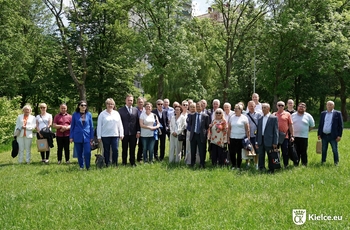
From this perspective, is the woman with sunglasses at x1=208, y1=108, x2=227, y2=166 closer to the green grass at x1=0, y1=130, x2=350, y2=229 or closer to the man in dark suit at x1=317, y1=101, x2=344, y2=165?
the green grass at x1=0, y1=130, x2=350, y2=229

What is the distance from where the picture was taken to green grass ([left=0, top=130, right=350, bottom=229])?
16.1 ft

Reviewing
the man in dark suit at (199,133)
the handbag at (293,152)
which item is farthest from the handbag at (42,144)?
the handbag at (293,152)

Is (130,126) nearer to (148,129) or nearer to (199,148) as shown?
(148,129)

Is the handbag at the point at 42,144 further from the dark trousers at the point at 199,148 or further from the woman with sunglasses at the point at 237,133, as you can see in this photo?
the woman with sunglasses at the point at 237,133

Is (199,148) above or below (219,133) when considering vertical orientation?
below

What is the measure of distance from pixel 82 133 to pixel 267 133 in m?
4.77

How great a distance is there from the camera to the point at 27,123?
10.2m

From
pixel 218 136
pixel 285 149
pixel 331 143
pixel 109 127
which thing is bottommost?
pixel 285 149

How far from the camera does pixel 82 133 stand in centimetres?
868

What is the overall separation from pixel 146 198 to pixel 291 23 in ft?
67.8

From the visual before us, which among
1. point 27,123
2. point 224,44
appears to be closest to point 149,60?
point 224,44

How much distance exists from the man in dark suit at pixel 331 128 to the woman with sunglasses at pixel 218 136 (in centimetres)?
268

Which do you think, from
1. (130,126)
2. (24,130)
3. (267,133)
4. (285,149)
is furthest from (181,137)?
(24,130)

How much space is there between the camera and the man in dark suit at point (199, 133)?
894 centimetres
